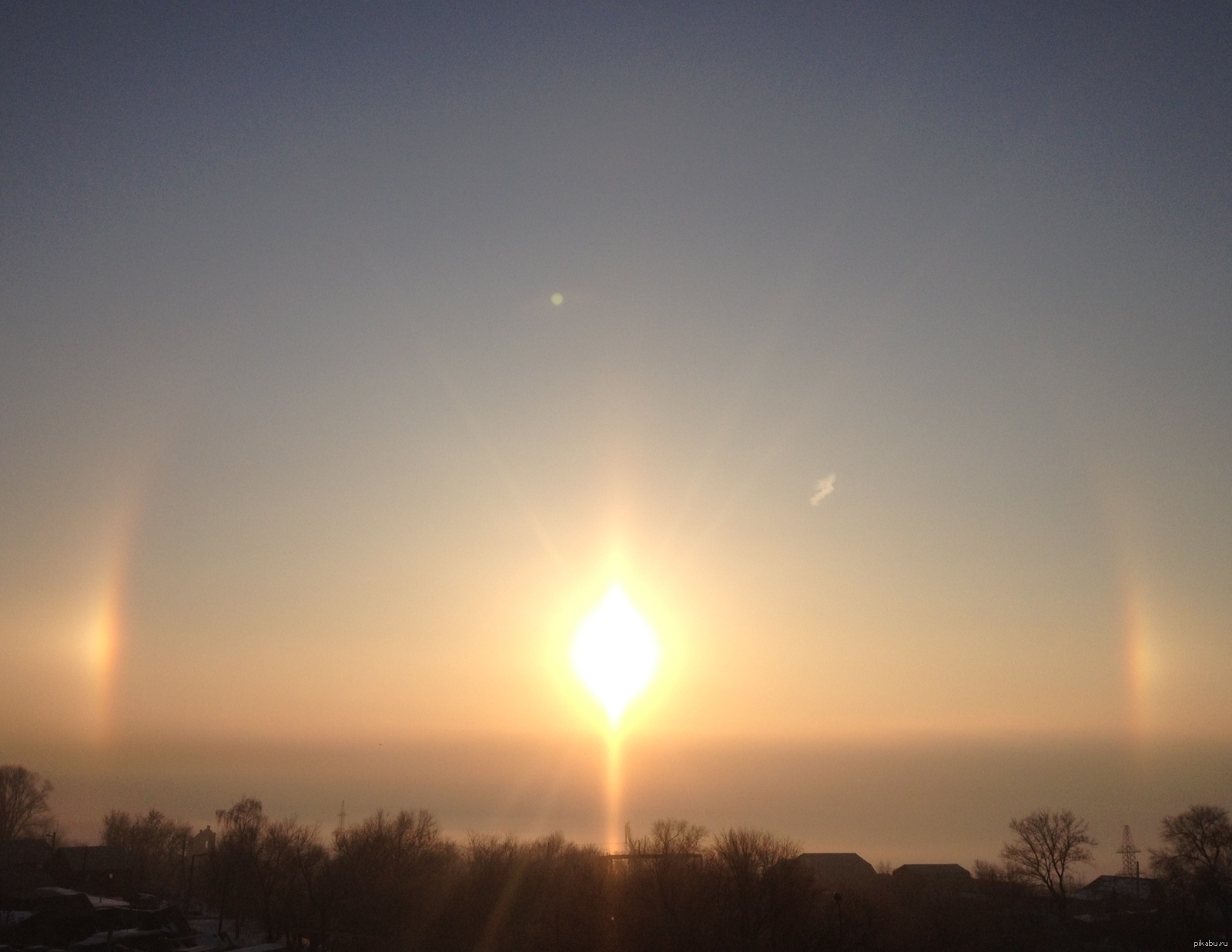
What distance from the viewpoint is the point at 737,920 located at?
5459 cm

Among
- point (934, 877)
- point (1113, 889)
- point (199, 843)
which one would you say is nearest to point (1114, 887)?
point (1113, 889)

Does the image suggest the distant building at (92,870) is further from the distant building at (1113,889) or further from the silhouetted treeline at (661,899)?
the distant building at (1113,889)

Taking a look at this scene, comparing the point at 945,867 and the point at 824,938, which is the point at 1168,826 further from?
the point at 945,867

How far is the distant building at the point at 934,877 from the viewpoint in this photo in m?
87.9

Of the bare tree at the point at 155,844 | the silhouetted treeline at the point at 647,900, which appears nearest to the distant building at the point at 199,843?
the bare tree at the point at 155,844

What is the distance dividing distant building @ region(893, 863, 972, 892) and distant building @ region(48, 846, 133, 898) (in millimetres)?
85409

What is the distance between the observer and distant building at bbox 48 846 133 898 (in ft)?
327

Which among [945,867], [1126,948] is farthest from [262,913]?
[945,867]

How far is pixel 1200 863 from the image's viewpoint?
7288cm

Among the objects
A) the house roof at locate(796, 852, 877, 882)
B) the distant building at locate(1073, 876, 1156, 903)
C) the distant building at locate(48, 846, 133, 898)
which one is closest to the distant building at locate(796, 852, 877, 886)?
the house roof at locate(796, 852, 877, 882)

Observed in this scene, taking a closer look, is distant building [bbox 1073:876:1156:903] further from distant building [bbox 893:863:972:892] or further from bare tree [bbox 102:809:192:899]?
bare tree [bbox 102:809:192:899]

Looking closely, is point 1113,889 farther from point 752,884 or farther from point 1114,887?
point 752,884

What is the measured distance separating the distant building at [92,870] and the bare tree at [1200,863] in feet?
343

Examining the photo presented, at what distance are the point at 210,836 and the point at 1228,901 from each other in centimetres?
14665
